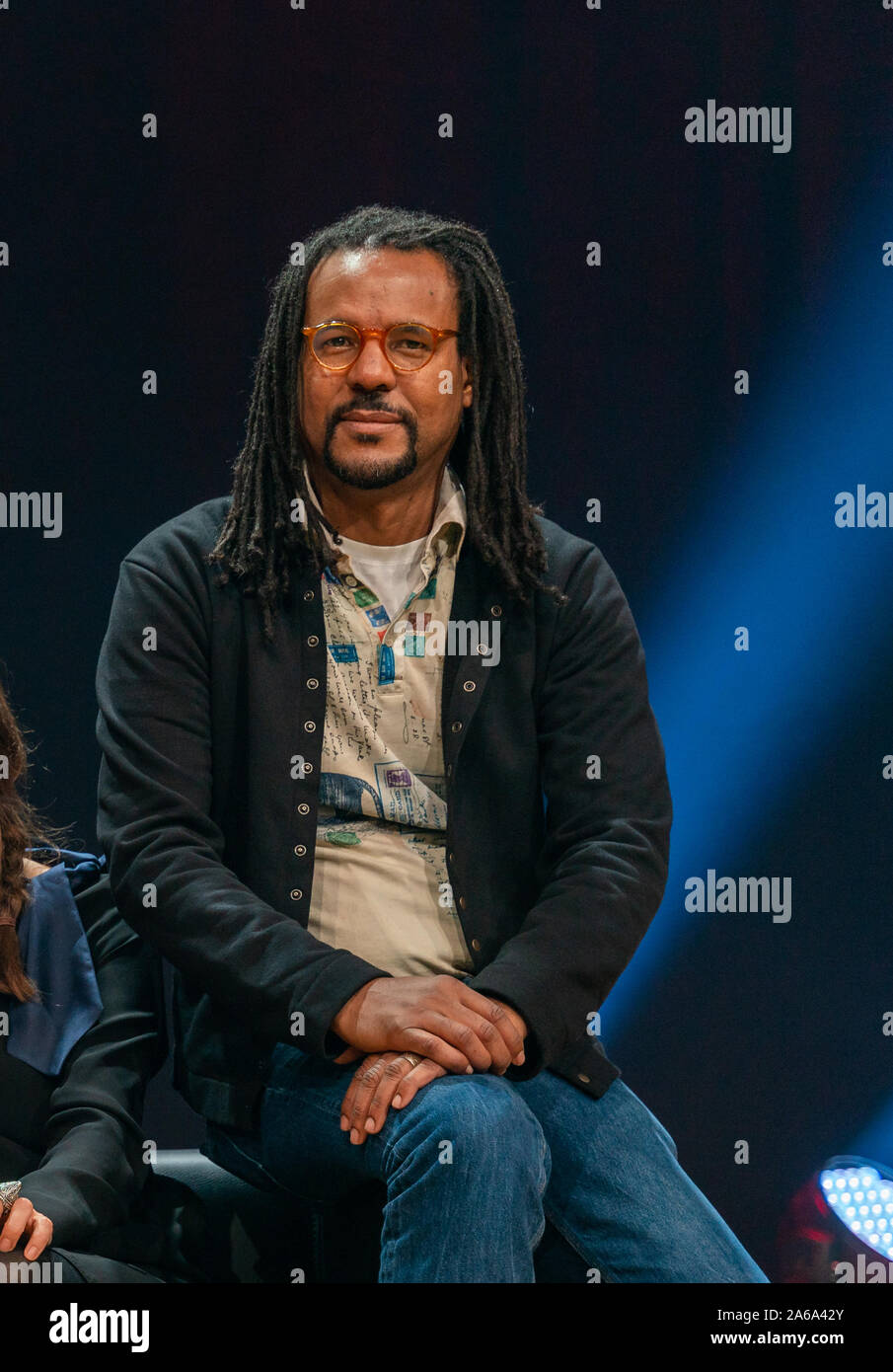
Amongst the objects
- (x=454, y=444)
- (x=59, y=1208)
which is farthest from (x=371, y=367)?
(x=59, y=1208)

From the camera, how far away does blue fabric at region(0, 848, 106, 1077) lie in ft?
6.72

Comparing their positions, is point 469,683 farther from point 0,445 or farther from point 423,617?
point 0,445

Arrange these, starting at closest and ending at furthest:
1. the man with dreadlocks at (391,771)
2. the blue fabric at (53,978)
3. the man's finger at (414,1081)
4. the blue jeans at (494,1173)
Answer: the blue jeans at (494,1173) < the man's finger at (414,1081) < the man with dreadlocks at (391,771) < the blue fabric at (53,978)

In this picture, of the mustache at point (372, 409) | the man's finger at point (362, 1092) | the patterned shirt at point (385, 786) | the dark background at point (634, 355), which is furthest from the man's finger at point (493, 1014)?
the dark background at point (634, 355)

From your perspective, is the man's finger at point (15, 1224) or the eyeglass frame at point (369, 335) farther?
the eyeglass frame at point (369, 335)

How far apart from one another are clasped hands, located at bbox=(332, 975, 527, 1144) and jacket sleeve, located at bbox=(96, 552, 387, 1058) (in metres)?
0.03

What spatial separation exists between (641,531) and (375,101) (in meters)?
0.93

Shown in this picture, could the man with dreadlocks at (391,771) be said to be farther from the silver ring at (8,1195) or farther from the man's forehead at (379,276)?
the silver ring at (8,1195)

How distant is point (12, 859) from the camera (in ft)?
6.91

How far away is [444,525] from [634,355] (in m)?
0.82

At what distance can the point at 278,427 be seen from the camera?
2.28 m

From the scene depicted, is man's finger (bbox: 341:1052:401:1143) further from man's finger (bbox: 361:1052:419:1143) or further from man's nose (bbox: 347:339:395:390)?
man's nose (bbox: 347:339:395:390)

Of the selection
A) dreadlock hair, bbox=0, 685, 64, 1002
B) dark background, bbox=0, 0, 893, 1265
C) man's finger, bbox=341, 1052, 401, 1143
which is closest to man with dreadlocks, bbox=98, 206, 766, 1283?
man's finger, bbox=341, 1052, 401, 1143

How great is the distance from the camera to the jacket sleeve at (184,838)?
1.92 m
